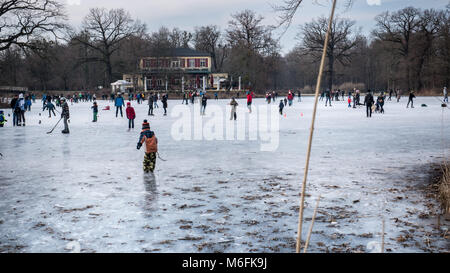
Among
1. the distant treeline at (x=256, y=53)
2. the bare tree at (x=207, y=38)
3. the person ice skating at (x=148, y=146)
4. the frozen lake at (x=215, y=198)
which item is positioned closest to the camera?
the frozen lake at (x=215, y=198)

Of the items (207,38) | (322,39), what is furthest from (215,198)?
(207,38)

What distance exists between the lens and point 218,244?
460 centimetres

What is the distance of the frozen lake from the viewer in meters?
4.73

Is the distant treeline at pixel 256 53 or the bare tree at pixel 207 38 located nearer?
the distant treeline at pixel 256 53

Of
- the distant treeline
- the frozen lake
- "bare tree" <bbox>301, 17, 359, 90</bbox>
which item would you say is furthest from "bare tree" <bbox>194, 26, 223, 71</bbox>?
the frozen lake

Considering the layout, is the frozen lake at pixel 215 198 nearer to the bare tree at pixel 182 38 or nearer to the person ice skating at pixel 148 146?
the person ice skating at pixel 148 146

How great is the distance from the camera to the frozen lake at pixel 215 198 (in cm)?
473

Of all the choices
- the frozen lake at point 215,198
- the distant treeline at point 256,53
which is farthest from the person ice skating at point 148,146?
the distant treeline at point 256,53

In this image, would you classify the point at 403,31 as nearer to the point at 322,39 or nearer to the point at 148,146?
the point at 322,39

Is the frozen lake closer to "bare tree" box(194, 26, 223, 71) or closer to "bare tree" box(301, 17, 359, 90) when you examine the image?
"bare tree" box(301, 17, 359, 90)

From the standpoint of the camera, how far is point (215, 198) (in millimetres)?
6836

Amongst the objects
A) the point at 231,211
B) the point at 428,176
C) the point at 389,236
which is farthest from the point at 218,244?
the point at 428,176

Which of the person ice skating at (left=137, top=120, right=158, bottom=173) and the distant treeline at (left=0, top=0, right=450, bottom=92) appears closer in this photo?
the person ice skating at (left=137, top=120, right=158, bottom=173)

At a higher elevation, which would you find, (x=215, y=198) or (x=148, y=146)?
(x=148, y=146)
